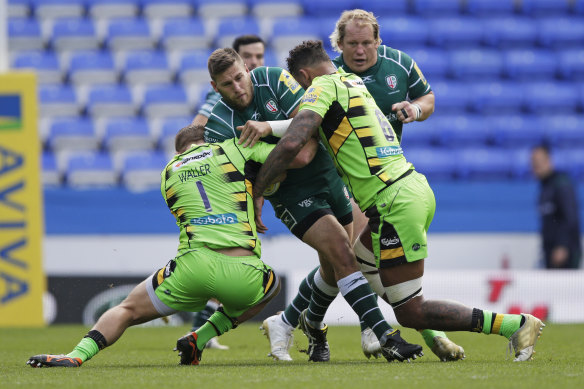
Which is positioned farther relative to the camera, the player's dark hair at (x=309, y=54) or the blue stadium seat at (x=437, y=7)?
the blue stadium seat at (x=437, y=7)

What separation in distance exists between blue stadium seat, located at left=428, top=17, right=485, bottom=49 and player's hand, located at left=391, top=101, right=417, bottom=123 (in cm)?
954

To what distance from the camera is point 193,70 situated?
13922mm

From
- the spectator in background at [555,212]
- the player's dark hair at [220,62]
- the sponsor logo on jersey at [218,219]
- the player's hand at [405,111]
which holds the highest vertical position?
the player's dark hair at [220,62]

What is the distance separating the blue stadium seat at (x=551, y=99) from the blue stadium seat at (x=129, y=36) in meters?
5.85

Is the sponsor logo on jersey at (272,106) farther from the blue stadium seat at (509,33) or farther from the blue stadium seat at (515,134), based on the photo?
the blue stadium seat at (509,33)

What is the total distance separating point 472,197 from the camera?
1061 centimetres

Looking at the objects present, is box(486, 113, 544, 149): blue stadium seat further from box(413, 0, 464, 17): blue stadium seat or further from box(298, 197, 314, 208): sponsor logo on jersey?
box(298, 197, 314, 208): sponsor logo on jersey

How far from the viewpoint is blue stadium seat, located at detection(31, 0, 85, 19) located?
14.8 m

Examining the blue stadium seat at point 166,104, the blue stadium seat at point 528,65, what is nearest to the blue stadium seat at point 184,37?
the blue stadium seat at point 166,104

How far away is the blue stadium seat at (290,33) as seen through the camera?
14.4m

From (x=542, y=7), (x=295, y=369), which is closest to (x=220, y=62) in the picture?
(x=295, y=369)

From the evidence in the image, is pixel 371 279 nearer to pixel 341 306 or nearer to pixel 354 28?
pixel 354 28

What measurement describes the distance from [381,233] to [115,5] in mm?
10816

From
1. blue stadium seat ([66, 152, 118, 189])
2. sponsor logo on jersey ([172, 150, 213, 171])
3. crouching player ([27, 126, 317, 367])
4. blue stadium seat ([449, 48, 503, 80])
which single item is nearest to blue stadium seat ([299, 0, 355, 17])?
blue stadium seat ([449, 48, 503, 80])
